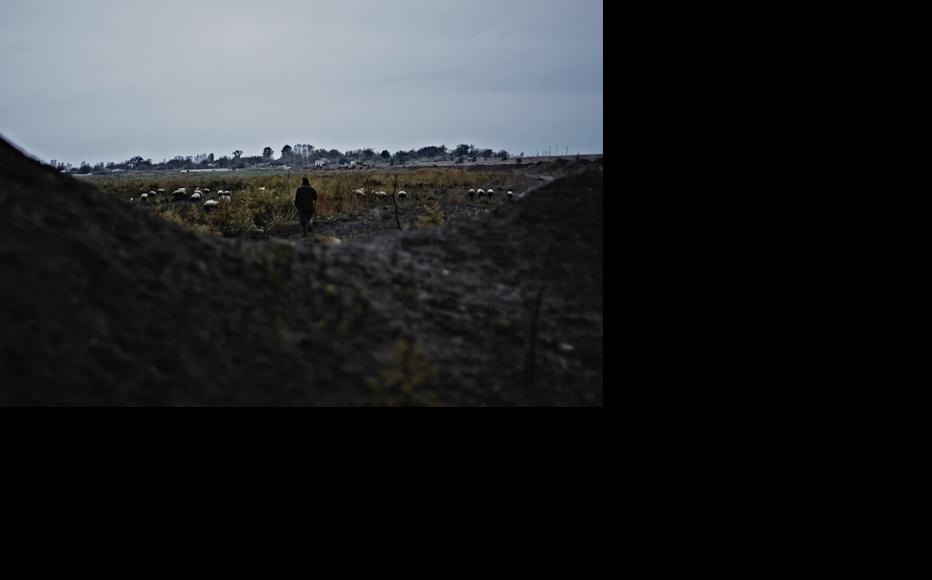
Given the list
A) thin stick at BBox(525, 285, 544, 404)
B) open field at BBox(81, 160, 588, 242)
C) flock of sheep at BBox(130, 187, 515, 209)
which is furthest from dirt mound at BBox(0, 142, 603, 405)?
flock of sheep at BBox(130, 187, 515, 209)

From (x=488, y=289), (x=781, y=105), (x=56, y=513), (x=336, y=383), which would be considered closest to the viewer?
(x=56, y=513)

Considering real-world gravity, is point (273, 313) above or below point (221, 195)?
below

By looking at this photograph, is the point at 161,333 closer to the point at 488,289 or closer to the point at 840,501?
the point at 488,289

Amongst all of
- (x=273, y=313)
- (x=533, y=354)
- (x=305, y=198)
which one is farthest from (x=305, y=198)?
(x=533, y=354)

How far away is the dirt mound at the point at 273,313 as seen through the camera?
3072 mm

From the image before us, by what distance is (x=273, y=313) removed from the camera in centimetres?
364

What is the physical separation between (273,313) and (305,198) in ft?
31.4

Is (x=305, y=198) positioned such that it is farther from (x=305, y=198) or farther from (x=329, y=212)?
(x=329, y=212)

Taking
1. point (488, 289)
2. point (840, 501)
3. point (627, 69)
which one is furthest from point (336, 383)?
point (840, 501)

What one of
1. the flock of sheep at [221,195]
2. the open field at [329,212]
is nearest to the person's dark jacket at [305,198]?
the open field at [329,212]

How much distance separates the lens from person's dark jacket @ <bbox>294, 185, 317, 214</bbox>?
41.1 feet

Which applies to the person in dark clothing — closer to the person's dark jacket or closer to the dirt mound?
the person's dark jacket

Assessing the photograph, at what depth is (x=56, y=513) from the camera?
10.2ft

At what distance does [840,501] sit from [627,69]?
304cm
